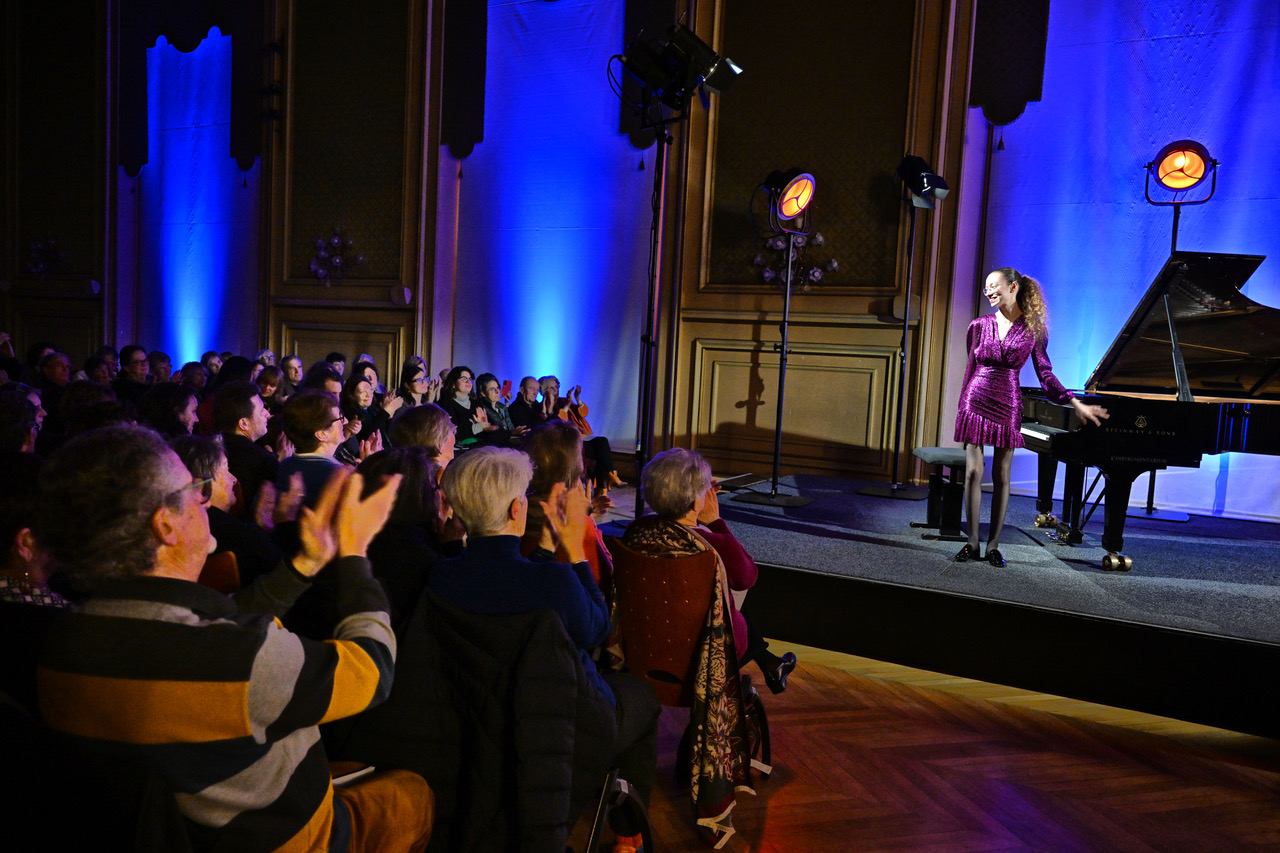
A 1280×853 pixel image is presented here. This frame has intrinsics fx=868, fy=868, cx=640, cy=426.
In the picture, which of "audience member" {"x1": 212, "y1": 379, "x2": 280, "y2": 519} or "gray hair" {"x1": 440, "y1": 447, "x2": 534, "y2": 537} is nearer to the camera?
"gray hair" {"x1": 440, "y1": 447, "x2": 534, "y2": 537}

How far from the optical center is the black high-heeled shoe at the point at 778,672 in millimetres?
2396

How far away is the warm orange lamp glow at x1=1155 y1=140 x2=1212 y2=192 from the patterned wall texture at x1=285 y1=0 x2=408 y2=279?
5982mm

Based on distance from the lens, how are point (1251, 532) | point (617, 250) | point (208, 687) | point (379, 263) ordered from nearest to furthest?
1. point (208, 687)
2. point (1251, 532)
3. point (617, 250)
4. point (379, 263)

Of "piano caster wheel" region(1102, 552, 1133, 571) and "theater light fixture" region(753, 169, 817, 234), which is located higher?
"theater light fixture" region(753, 169, 817, 234)

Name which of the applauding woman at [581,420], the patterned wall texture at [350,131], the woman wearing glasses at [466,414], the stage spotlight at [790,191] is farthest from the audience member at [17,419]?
the patterned wall texture at [350,131]

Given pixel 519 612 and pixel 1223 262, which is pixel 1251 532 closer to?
pixel 1223 262

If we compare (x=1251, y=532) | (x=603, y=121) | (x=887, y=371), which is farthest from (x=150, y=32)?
(x=1251, y=532)

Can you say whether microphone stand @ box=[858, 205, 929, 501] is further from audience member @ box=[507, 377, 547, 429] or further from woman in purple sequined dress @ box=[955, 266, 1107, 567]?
audience member @ box=[507, 377, 547, 429]

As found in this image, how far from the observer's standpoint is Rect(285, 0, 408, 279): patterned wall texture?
790 centimetres

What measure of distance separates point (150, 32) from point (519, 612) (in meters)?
10.2

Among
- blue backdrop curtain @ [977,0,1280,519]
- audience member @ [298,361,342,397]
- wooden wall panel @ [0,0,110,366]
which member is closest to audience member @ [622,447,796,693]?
audience member @ [298,361,342,397]

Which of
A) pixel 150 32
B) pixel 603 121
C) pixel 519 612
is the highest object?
pixel 150 32

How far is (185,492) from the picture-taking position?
1185mm

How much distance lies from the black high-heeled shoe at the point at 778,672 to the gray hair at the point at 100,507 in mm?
1681
